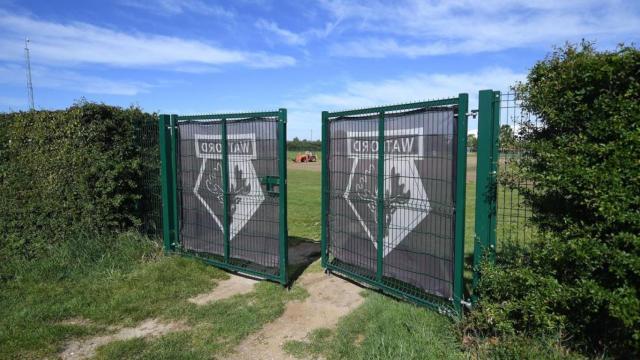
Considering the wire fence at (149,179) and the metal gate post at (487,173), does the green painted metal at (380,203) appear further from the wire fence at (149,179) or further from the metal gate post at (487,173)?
the wire fence at (149,179)

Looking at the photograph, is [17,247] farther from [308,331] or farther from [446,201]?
[446,201]

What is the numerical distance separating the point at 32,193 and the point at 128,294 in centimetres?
336

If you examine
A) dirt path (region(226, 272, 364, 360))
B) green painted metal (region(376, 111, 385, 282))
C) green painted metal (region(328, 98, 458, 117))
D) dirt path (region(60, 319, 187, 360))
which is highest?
green painted metal (region(328, 98, 458, 117))

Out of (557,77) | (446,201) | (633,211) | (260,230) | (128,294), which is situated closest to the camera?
(633,211)

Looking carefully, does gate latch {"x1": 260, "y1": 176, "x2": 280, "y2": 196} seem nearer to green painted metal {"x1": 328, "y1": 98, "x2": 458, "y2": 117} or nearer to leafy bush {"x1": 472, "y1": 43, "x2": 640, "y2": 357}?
green painted metal {"x1": 328, "y1": 98, "x2": 458, "y2": 117}

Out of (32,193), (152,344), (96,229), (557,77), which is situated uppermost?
(557,77)

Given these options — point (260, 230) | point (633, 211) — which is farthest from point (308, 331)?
point (633, 211)

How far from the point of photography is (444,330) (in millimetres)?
4098

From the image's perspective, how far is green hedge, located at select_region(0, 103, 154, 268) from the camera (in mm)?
6980

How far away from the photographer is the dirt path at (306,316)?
4203mm

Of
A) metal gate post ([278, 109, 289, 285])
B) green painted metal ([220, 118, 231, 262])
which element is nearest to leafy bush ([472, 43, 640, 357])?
metal gate post ([278, 109, 289, 285])

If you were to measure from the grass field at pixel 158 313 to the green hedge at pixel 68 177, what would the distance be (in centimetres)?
50

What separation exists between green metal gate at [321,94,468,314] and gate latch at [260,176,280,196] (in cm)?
79

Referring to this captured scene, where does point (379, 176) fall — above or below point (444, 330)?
above
